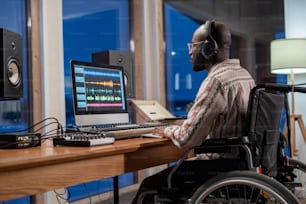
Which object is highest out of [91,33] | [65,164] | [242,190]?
[91,33]

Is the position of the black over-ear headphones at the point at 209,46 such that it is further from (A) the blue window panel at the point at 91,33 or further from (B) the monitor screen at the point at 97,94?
(A) the blue window panel at the point at 91,33

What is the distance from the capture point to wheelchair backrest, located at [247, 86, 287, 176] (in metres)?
1.57

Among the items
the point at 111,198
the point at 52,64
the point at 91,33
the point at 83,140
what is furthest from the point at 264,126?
the point at 91,33

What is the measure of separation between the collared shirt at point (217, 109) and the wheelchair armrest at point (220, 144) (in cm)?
3

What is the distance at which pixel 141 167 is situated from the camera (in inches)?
68.9

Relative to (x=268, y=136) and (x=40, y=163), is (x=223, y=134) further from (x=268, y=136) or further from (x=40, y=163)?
(x=40, y=163)

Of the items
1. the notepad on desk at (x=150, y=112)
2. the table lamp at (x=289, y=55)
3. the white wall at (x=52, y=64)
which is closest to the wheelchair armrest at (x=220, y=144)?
the notepad on desk at (x=150, y=112)

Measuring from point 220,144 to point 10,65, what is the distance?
1.15 meters

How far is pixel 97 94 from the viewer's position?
2.22 metres

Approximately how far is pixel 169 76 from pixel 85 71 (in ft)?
6.55

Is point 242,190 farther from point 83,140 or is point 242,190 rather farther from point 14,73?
point 14,73

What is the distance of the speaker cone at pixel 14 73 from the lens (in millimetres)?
1961

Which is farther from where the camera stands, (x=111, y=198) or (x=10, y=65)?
(x=111, y=198)

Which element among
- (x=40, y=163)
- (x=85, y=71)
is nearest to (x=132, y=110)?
(x=85, y=71)
